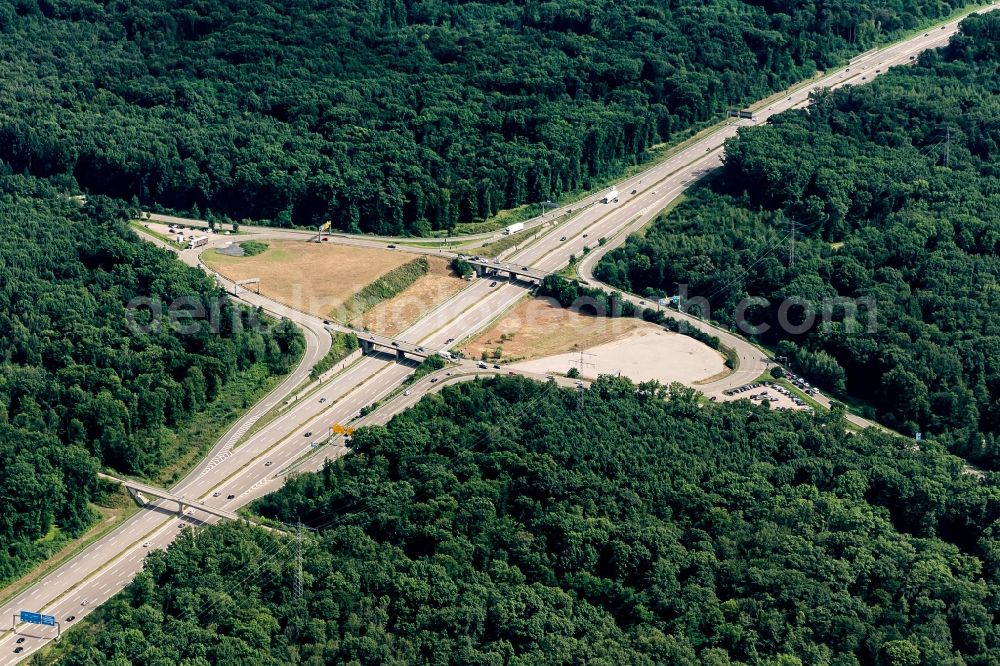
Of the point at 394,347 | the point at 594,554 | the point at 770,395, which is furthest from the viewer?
the point at 394,347

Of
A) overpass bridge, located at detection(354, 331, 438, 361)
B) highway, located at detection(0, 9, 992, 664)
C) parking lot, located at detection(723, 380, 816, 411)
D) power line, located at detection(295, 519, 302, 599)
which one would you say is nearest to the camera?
power line, located at detection(295, 519, 302, 599)

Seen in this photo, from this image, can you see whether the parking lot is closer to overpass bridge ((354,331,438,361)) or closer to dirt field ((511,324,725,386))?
dirt field ((511,324,725,386))

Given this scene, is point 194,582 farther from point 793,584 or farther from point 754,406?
point 754,406

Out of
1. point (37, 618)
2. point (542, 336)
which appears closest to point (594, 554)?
point (37, 618)

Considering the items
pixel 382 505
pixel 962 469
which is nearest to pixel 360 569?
pixel 382 505

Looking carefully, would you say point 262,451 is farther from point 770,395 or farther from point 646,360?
point 770,395


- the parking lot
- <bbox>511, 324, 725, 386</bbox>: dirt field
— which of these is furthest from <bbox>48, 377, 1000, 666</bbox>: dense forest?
<bbox>511, 324, 725, 386</bbox>: dirt field
